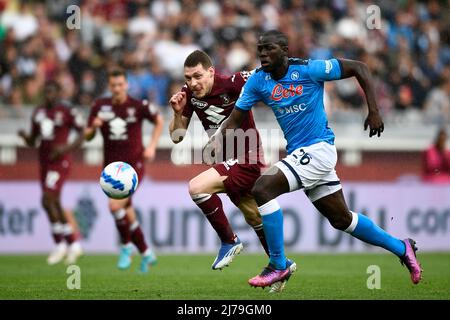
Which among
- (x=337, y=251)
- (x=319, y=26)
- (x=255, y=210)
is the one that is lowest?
(x=337, y=251)

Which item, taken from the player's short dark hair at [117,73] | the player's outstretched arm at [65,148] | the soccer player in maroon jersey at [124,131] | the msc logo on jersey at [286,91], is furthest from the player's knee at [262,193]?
the player's outstretched arm at [65,148]

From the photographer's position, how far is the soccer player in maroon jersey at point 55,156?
14.9 meters

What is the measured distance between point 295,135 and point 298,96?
389 millimetres

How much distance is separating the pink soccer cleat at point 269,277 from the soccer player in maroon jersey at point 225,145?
0.79 metres

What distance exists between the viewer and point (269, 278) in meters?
9.18

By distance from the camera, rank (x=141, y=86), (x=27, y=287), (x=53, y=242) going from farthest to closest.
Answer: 1. (x=141, y=86)
2. (x=53, y=242)
3. (x=27, y=287)

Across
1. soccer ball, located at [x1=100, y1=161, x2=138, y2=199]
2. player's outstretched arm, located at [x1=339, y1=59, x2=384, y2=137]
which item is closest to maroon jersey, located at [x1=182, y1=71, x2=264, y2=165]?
soccer ball, located at [x1=100, y1=161, x2=138, y2=199]

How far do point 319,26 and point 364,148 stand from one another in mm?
3571

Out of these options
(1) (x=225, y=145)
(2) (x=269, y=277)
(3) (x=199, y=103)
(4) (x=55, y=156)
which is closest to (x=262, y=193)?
(2) (x=269, y=277)

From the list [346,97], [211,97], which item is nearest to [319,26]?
[346,97]

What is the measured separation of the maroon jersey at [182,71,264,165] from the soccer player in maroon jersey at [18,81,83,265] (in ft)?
15.5

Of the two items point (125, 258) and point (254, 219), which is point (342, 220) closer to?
point (254, 219)

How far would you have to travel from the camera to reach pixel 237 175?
10.1 m
